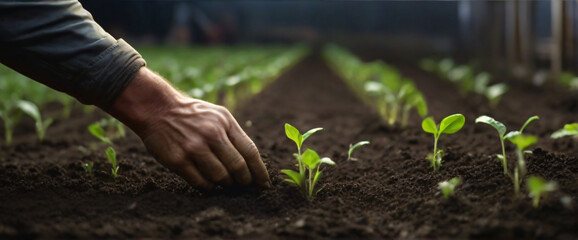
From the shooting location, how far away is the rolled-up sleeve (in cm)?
152

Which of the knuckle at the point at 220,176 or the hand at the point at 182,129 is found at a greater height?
the hand at the point at 182,129

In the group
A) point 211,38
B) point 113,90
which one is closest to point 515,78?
point 113,90

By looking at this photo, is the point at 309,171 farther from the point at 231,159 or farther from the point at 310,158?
the point at 231,159

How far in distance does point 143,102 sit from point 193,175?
0.30 metres

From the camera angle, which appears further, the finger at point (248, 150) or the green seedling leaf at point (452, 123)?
the green seedling leaf at point (452, 123)

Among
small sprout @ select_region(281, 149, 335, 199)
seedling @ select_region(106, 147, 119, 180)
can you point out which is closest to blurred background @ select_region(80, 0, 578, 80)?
small sprout @ select_region(281, 149, 335, 199)

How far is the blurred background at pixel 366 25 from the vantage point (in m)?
8.82

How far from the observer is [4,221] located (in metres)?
1.51

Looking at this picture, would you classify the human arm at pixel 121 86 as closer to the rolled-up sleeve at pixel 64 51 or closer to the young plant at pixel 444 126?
the rolled-up sleeve at pixel 64 51

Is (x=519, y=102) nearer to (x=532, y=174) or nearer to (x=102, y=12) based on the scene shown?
(x=532, y=174)

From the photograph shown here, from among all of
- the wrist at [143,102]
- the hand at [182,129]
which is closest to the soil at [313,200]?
the hand at [182,129]

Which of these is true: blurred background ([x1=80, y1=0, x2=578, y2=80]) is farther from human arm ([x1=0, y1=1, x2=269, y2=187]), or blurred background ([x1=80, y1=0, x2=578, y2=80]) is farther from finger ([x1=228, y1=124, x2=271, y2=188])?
human arm ([x1=0, y1=1, x2=269, y2=187])

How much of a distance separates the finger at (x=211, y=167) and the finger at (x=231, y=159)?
2cm

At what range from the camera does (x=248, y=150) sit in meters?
1.71
